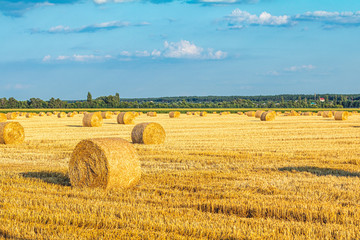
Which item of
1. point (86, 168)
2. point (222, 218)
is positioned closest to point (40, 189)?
point (86, 168)

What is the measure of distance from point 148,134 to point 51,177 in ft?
31.9

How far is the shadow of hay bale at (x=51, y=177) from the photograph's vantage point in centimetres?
1080

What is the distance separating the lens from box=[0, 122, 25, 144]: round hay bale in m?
21.1

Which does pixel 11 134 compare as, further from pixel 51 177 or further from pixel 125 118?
pixel 125 118

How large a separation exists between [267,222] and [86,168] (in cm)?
482

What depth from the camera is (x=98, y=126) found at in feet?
114

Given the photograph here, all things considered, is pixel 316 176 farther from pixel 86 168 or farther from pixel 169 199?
pixel 86 168

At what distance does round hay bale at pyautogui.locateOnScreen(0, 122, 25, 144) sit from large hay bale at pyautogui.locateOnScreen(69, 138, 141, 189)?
11762mm

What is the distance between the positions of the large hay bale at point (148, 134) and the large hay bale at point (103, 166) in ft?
32.9

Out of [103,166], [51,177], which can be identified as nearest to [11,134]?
[51,177]

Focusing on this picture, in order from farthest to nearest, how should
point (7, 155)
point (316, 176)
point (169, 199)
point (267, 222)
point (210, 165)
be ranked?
point (7, 155) → point (210, 165) → point (316, 176) → point (169, 199) → point (267, 222)

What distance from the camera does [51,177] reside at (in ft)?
37.3

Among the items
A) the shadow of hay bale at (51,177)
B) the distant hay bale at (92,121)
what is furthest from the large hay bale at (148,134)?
the distant hay bale at (92,121)

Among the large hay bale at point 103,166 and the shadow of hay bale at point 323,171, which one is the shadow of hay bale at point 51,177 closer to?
the large hay bale at point 103,166
